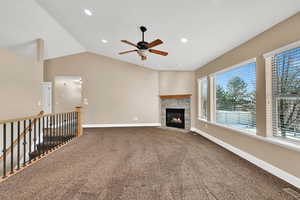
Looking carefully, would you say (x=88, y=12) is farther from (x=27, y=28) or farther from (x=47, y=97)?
(x=47, y=97)

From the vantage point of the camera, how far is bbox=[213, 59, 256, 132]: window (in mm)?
3022

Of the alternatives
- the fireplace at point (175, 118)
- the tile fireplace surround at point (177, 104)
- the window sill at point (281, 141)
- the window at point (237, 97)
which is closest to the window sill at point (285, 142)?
the window sill at point (281, 141)

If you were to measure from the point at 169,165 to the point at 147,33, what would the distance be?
3.12 metres

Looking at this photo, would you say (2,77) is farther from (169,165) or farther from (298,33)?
(298,33)

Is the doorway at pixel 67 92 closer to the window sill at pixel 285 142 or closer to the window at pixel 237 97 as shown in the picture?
the window at pixel 237 97

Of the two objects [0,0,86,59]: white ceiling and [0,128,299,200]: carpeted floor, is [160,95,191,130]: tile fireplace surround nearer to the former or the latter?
[0,128,299,200]: carpeted floor

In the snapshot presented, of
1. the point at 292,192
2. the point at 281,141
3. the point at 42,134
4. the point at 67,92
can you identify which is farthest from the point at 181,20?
the point at 67,92

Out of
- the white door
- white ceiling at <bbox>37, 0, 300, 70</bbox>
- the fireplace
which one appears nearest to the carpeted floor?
white ceiling at <bbox>37, 0, 300, 70</bbox>

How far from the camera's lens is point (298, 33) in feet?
6.66

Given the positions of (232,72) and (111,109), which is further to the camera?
(111,109)

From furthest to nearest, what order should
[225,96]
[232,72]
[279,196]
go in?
[225,96]
[232,72]
[279,196]

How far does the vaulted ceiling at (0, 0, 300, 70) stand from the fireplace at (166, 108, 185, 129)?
2.20 metres

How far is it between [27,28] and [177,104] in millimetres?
5661

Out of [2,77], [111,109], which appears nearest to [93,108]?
[111,109]
